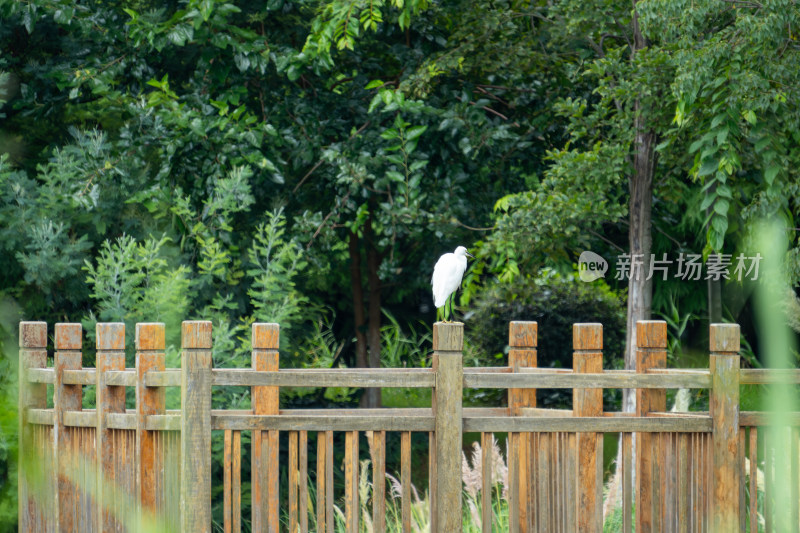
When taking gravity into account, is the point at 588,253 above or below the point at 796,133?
below

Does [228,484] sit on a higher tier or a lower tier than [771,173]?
lower

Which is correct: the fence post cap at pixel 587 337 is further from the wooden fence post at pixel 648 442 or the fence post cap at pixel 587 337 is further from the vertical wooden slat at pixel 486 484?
the vertical wooden slat at pixel 486 484

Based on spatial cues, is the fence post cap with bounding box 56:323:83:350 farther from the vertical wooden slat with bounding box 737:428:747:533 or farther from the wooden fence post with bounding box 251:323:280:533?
the vertical wooden slat with bounding box 737:428:747:533

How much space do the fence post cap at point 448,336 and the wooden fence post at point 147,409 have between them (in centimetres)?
133

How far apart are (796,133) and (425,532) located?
10.4 feet

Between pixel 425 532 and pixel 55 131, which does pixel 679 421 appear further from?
pixel 55 131

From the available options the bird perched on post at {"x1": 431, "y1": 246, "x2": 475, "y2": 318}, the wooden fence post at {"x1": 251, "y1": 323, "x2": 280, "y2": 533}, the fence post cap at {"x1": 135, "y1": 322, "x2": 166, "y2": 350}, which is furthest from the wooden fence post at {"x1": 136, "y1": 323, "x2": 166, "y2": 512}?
the bird perched on post at {"x1": 431, "y1": 246, "x2": 475, "y2": 318}

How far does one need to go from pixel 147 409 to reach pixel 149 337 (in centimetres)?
34

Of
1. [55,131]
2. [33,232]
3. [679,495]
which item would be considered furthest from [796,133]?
[55,131]

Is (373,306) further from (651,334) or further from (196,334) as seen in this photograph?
(196,334)

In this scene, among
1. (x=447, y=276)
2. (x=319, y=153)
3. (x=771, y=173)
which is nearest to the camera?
(x=447, y=276)

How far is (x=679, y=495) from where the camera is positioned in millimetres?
3887

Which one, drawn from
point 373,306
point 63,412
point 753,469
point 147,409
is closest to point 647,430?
point 753,469

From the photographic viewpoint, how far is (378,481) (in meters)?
3.72
